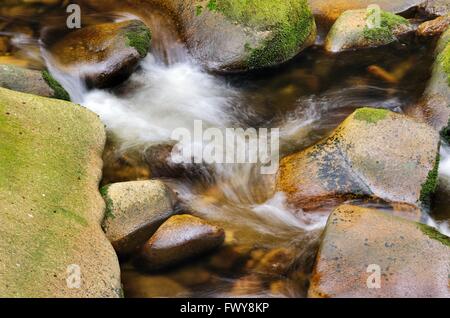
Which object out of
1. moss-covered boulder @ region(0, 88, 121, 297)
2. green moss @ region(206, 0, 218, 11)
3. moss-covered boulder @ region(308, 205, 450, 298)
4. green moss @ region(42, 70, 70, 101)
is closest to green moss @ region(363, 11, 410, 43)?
green moss @ region(206, 0, 218, 11)

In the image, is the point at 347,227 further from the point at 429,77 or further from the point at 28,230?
the point at 429,77

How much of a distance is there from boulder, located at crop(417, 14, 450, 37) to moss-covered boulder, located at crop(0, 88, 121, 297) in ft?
23.0

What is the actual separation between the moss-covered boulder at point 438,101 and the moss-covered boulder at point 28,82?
560 centimetres

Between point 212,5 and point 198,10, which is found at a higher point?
point 212,5

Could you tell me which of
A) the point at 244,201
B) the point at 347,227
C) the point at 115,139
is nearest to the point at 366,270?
the point at 347,227

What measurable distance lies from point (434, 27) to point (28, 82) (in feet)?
25.6

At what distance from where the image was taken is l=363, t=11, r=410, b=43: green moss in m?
10.6

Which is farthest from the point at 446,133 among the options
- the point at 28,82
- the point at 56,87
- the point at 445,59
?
the point at 28,82

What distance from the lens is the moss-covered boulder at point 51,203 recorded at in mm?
5066

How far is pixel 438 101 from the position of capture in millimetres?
8523

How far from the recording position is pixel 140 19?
10.6m

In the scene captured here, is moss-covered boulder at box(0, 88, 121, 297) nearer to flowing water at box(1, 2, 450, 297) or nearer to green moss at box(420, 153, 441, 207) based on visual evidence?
flowing water at box(1, 2, 450, 297)

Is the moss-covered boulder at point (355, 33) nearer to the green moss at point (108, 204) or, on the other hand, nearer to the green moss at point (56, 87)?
the green moss at point (56, 87)

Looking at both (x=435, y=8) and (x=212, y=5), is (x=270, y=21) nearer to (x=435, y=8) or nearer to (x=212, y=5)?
(x=212, y=5)
